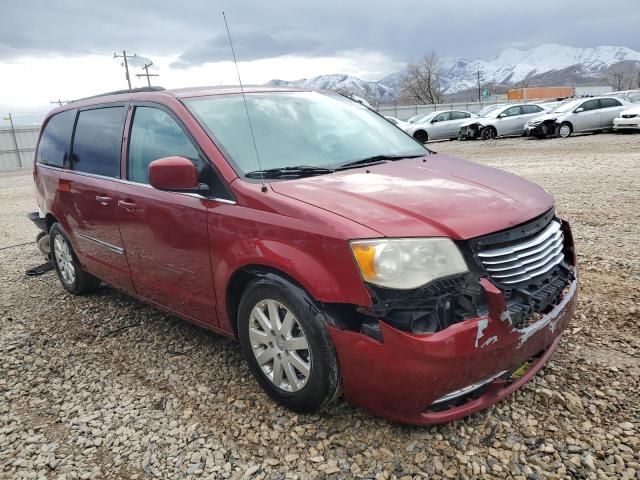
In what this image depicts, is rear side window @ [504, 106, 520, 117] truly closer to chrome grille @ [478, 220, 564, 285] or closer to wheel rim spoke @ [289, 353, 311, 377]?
chrome grille @ [478, 220, 564, 285]

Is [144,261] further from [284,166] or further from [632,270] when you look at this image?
[632,270]

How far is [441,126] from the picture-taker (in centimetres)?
2391

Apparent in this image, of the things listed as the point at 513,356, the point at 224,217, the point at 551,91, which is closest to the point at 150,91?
the point at 224,217

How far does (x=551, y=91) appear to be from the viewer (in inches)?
2776

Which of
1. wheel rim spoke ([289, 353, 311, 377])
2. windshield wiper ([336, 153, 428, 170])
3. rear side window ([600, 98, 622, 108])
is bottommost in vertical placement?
wheel rim spoke ([289, 353, 311, 377])

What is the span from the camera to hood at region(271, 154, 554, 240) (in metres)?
2.43

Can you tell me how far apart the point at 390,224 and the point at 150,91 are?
2.31 metres

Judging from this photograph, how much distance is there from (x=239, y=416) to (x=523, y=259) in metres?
1.69

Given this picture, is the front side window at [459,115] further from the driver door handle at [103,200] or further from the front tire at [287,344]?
the front tire at [287,344]

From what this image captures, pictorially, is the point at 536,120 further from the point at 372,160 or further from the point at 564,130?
the point at 372,160

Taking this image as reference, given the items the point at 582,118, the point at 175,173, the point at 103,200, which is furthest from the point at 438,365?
the point at 582,118

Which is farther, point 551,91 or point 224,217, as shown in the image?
point 551,91

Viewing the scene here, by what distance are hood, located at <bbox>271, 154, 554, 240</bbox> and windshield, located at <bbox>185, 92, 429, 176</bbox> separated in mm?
289

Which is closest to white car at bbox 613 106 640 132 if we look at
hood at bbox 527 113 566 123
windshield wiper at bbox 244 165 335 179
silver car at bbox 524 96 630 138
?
silver car at bbox 524 96 630 138
